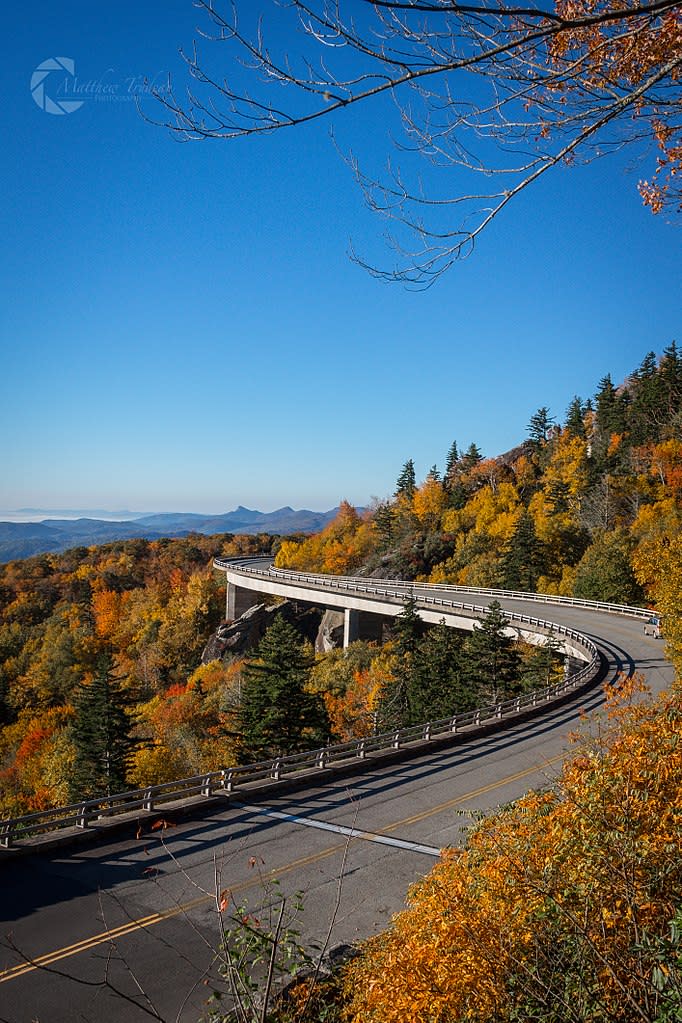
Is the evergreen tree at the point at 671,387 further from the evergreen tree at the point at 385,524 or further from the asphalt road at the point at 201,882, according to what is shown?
the asphalt road at the point at 201,882

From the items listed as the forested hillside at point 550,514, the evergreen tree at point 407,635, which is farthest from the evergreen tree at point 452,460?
the evergreen tree at point 407,635

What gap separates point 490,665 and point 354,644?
93.1 ft

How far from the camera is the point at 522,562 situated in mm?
65875

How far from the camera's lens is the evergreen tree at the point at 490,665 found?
36250 mm

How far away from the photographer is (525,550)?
6569cm

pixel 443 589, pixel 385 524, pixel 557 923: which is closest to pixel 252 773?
pixel 557 923

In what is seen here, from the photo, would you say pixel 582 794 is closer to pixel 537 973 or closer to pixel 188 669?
pixel 537 973

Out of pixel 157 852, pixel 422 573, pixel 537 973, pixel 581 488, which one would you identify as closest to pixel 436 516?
pixel 422 573

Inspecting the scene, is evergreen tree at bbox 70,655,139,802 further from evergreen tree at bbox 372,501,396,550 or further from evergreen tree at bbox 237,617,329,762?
evergreen tree at bbox 372,501,396,550

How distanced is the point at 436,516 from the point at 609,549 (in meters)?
37.7

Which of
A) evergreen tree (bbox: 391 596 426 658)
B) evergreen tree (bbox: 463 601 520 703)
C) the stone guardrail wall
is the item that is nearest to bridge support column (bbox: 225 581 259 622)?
evergreen tree (bbox: 391 596 426 658)

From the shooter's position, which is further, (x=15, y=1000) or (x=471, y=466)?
(x=471, y=466)

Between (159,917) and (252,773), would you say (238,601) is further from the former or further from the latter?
(159,917)

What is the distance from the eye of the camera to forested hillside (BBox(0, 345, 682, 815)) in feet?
113
